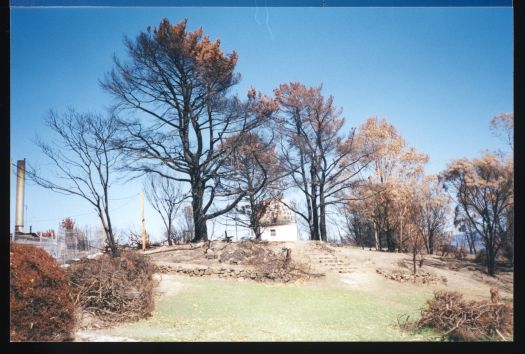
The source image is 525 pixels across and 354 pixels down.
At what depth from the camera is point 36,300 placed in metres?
6.97

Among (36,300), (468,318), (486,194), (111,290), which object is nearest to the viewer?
(36,300)

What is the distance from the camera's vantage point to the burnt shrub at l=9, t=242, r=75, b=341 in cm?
694

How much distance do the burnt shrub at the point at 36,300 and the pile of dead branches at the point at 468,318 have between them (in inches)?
231

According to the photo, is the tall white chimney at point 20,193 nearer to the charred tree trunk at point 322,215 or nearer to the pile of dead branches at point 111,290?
the pile of dead branches at point 111,290

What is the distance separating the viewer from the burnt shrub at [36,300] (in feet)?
22.8

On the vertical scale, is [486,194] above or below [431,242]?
above

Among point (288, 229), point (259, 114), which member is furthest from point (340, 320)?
point (259, 114)

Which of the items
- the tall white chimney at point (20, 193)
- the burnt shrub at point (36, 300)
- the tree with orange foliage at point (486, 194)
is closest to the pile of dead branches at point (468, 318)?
the tree with orange foliage at point (486, 194)

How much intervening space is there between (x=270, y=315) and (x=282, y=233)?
1716 mm

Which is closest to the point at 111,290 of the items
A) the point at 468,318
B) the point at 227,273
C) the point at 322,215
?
the point at 227,273

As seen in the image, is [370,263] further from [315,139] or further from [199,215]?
[199,215]

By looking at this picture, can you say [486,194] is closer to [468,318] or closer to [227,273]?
[468,318]

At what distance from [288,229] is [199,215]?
1794 millimetres
